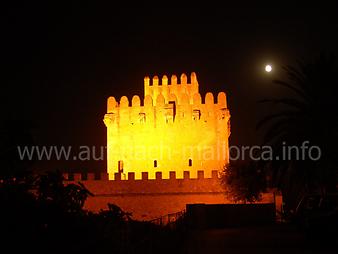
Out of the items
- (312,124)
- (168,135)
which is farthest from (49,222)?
(168,135)

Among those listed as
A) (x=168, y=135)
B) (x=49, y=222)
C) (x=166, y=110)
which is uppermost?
(x=166, y=110)

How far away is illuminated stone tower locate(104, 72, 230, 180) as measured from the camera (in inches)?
1260

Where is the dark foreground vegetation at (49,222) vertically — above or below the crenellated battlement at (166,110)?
below

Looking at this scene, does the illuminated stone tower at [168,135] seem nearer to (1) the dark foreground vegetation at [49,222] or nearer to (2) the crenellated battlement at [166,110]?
(2) the crenellated battlement at [166,110]

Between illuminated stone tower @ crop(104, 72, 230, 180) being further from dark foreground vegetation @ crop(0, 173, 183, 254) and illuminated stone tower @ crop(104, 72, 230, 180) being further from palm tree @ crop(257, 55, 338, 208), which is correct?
dark foreground vegetation @ crop(0, 173, 183, 254)

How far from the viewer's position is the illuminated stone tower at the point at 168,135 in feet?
105

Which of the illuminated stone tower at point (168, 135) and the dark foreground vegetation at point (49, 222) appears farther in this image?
the illuminated stone tower at point (168, 135)

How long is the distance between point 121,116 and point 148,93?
10.1ft

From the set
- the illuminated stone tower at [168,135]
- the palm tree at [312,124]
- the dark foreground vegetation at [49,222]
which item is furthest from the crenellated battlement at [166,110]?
the dark foreground vegetation at [49,222]

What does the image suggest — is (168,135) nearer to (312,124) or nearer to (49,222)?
(312,124)

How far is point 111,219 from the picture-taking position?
256 inches

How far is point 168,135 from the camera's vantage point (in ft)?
106

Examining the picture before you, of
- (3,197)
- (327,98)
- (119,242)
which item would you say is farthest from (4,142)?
(327,98)

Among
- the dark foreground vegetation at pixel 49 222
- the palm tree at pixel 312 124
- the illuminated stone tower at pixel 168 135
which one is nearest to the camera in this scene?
the dark foreground vegetation at pixel 49 222
